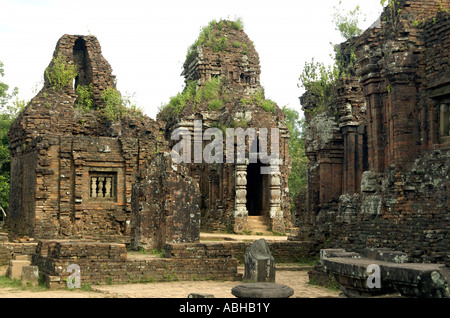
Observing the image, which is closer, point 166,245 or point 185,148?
point 166,245

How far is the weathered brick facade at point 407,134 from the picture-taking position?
11156 millimetres

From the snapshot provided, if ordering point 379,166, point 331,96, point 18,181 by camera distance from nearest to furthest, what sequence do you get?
1. point 379,166
2. point 331,96
3. point 18,181

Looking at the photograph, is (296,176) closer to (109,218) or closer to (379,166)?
(109,218)

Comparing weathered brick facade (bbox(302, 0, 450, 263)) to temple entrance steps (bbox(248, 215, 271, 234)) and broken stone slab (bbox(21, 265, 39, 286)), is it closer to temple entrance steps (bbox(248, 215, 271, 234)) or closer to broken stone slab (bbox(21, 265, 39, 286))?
broken stone slab (bbox(21, 265, 39, 286))

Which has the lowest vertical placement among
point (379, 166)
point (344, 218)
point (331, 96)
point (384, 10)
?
point (344, 218)

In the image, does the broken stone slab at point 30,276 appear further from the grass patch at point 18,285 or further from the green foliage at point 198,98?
the green foliage at point 198,98

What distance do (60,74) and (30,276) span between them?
1185 centimetres

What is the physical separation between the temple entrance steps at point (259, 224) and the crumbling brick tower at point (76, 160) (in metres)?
5.61

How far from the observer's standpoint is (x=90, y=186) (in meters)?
20.7

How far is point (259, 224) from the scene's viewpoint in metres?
25.5

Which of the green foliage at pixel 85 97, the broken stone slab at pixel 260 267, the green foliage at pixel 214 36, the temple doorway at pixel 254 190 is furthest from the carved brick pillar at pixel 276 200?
the broken stone slab at pixel 260 267

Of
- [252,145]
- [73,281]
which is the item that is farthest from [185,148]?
[73,281]

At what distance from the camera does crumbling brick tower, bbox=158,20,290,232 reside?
25281 millimetres

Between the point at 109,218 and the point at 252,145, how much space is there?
7246mm
